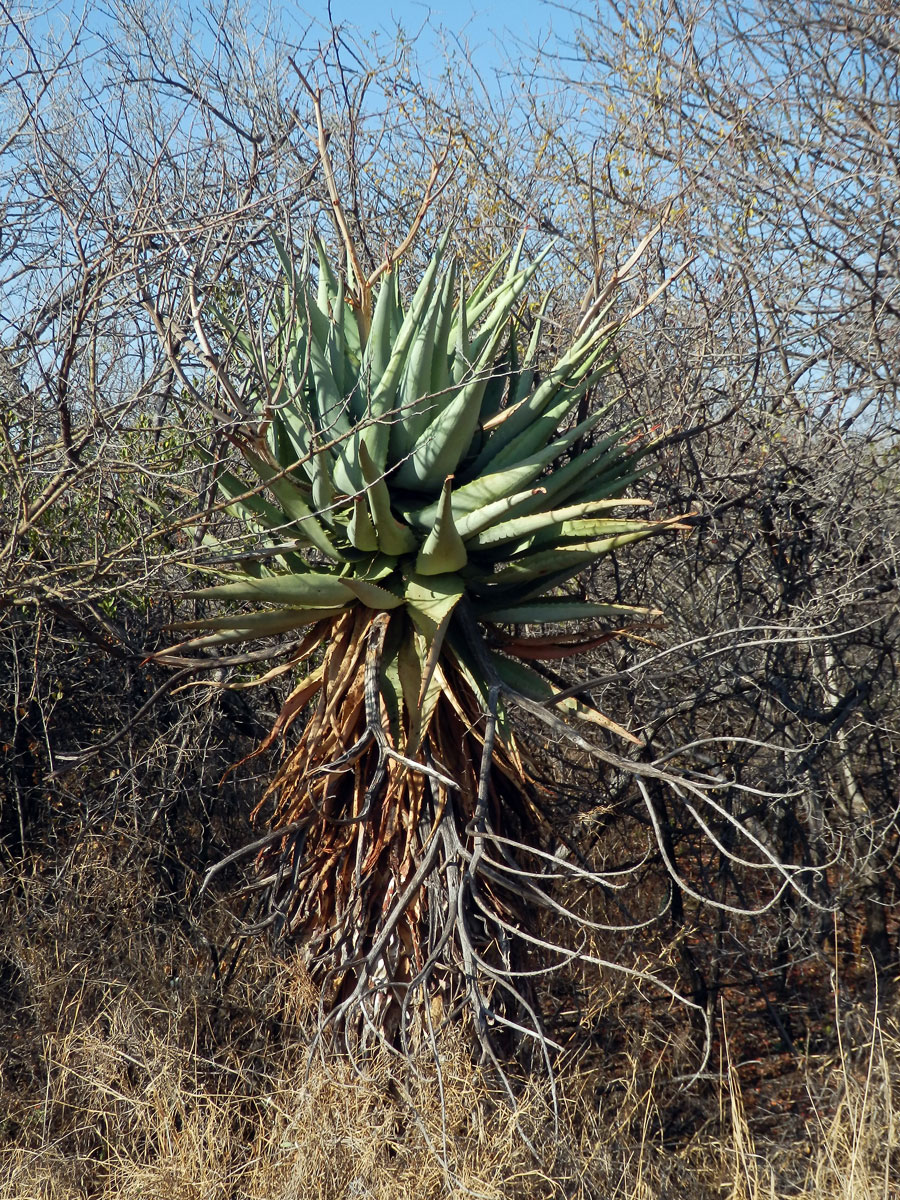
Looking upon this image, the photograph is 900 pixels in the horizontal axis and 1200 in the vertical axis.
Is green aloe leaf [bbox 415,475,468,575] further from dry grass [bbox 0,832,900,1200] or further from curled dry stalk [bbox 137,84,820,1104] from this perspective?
dry grass [bbox 0,832,900,1200]

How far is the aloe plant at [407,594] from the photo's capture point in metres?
3.39

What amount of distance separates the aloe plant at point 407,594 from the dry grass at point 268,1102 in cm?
38

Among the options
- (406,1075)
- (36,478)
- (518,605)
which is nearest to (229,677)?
(36,478)

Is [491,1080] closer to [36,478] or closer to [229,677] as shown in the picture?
[229,677]

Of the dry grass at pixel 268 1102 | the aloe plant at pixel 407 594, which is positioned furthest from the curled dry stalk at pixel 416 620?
the dry grass at pixel 268 1102

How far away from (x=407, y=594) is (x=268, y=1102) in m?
1.78

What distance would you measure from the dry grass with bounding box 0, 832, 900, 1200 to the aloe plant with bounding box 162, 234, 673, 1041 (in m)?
0.38

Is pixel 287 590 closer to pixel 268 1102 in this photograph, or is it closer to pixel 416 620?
pixel 416 620

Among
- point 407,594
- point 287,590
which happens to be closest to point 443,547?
point 407,594

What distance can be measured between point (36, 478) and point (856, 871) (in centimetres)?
459

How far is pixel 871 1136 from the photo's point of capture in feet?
11.9

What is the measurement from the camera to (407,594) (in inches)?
137

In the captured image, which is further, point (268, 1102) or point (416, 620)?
point (268, 1102)

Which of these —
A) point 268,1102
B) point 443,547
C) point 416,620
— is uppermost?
point 443,547
